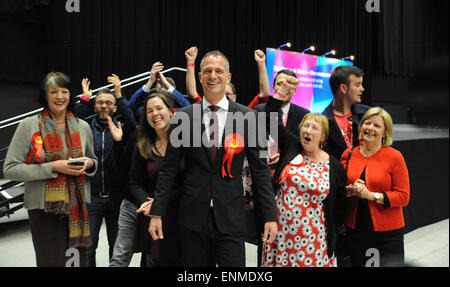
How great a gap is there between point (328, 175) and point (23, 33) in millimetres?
5972

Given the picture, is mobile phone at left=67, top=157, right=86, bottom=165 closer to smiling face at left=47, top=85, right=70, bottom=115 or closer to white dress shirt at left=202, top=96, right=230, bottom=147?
smiling face at left=47, top=85, right=70, bottom=115

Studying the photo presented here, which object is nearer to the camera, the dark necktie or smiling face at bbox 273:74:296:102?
the dark necktie

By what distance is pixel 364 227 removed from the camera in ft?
7.16

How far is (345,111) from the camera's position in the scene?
264 centimetres

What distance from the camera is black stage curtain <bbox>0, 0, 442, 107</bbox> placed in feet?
17.9

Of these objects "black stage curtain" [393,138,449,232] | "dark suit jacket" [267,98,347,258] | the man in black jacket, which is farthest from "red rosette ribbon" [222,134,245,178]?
"black stage curtain" [393,138,449,232]

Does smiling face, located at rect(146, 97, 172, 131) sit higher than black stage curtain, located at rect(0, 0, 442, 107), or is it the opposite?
black stage curtain, located at rect(0, 0, 442, 107)

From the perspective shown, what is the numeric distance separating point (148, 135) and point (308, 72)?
18.8ft

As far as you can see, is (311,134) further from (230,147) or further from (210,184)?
(210,184)

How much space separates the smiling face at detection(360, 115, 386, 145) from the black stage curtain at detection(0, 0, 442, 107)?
6.96 feet

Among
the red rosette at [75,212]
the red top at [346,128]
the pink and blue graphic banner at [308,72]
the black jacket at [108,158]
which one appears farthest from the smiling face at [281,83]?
the pink and blue graphic banner at [308,72]

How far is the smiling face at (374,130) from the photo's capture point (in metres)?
2.18
